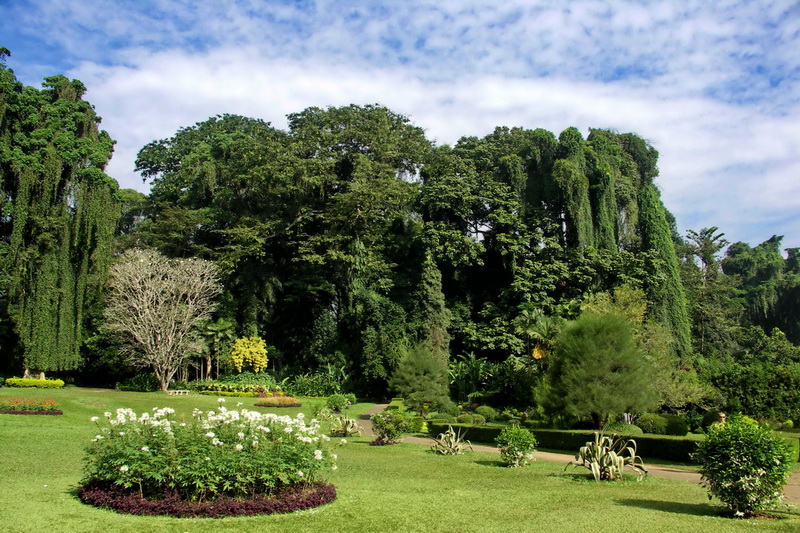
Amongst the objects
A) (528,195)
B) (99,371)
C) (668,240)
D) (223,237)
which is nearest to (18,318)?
(99,371)

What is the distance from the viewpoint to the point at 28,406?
61.7 ft

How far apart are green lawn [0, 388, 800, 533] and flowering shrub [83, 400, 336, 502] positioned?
50 centimetres

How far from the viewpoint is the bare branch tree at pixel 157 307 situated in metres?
31.0

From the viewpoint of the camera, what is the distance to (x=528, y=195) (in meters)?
41.0

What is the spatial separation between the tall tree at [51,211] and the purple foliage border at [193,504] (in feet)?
77.6

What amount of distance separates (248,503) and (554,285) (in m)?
31.5

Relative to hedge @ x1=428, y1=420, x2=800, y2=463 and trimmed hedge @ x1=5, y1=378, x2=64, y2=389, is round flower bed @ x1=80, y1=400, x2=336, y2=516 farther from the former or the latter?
trimmed hedge @ x1=5, y1=378, x2=64, y2=389

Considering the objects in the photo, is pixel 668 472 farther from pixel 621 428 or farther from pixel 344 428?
pixel 344 428

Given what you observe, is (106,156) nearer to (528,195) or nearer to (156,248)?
(156,248)

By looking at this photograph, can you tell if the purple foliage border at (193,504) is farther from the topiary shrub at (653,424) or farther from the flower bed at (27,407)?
the topiary shrub at (653,424)

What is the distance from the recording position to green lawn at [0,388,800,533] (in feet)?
23.6

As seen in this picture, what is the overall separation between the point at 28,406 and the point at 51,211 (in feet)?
43.0

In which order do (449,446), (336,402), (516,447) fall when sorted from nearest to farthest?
(516,447) → (449,446) → (336,402)

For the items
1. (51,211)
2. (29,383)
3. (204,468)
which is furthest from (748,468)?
(51,211)
